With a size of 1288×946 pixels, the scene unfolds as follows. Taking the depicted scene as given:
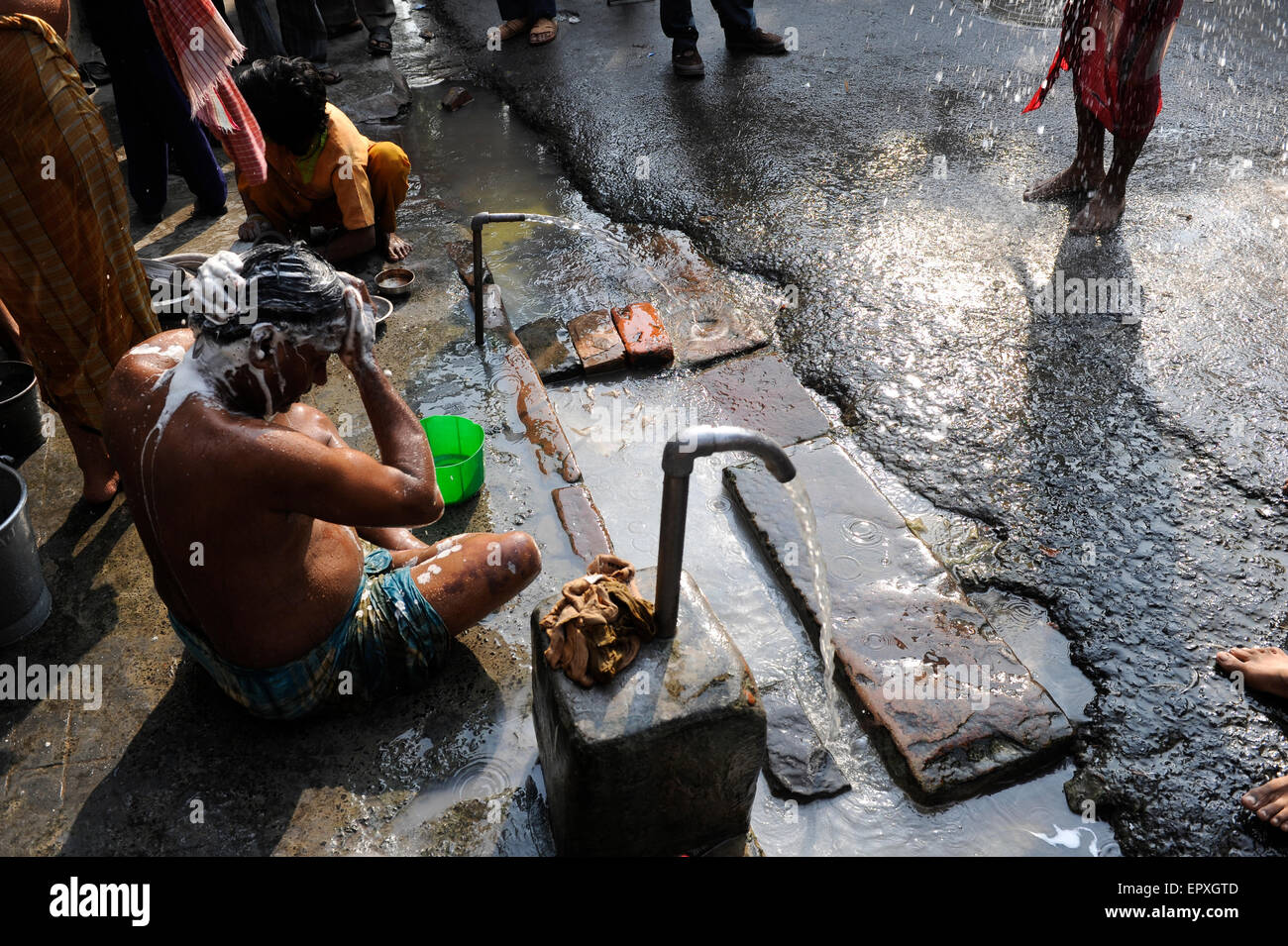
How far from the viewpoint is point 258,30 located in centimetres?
676

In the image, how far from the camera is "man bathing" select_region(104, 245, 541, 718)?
2.13 m

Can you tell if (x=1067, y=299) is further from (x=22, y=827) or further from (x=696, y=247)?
(x=22, y=827)

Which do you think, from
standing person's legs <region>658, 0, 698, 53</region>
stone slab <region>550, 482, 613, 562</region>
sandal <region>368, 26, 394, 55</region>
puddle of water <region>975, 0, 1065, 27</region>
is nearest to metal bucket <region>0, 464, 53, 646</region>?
stone slab <region>550, 482, 613, 562</region>

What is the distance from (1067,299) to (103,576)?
4579 millimetres

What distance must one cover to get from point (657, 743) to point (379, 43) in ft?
23.5

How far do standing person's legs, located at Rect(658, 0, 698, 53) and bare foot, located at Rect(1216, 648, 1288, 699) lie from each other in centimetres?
589

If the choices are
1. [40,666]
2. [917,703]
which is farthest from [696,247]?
[40,666]

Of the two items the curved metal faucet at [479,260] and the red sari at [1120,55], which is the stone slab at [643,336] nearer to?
the curved metal faucet at [479,260]

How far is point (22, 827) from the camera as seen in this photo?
236cm

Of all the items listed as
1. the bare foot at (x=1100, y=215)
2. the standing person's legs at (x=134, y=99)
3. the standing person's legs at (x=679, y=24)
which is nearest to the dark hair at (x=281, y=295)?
the standing person's legs at (x=134, y=99)

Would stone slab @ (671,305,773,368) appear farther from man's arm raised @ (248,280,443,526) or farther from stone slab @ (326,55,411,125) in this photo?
stone slab @ (326,55,411,125)

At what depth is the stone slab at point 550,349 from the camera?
4133 millimetres

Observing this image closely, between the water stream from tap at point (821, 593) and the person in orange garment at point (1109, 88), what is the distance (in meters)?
3.04

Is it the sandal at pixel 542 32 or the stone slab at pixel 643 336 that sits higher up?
the sandal at pixel 542 32
